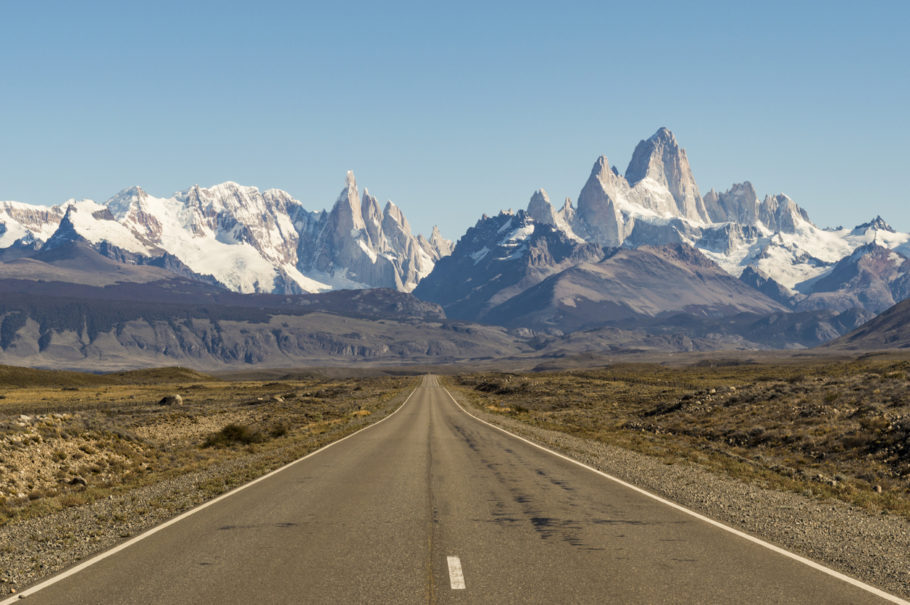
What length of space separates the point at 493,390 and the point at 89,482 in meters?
96.4

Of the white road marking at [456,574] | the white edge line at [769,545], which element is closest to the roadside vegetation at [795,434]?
the white edge line at [769,545]

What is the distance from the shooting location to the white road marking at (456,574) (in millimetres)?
10711

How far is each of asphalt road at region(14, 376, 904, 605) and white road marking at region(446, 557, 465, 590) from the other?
0.08 feet

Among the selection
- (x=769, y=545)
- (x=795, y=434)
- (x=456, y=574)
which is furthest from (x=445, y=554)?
(x=795, y=434)

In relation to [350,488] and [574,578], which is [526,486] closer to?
[350,488]

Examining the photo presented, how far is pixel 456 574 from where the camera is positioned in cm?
1129

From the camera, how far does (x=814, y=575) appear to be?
37.0ft

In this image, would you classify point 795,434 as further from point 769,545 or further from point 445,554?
point 445,554

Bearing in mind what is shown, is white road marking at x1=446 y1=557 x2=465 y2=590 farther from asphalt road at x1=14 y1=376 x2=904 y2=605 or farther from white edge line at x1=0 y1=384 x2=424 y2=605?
white edge line at x1=0 y1=384 x2=424 y2=605

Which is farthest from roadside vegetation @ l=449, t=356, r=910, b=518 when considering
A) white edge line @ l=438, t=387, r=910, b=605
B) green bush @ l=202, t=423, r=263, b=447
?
green bush @ l=202, t=423, r=263, b=447

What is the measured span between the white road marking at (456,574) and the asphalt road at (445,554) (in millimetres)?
25

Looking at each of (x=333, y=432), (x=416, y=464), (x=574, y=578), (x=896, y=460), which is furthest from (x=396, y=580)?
(x=333, y=432)

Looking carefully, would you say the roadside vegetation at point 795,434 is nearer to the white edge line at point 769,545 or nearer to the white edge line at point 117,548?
the white edge line at point 769,545

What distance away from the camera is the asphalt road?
1041cm
